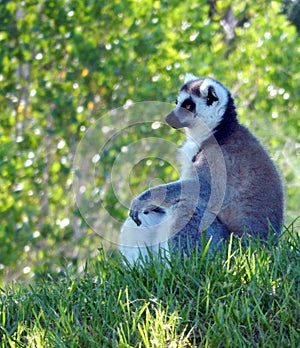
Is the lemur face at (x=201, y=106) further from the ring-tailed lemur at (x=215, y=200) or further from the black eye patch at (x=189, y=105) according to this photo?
the ring-tailed lemur at (x=215, y=200)

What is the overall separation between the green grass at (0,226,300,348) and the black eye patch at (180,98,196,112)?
109 centimetres

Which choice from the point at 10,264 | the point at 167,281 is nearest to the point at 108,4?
the point at 10,264

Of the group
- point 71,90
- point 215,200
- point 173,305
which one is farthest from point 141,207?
point 71,90

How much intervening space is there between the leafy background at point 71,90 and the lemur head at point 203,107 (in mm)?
4276

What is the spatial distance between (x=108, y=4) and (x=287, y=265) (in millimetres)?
6569

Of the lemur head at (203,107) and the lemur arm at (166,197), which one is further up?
the lemur head at (203,107)

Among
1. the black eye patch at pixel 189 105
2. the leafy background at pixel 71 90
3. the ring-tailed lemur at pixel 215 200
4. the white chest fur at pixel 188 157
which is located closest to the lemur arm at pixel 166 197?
the ring-tailed lemur at pixel 215 200

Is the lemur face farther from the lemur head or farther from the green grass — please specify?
the green grass

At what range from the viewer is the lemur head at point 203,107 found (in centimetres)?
516

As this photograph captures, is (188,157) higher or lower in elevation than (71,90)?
lower

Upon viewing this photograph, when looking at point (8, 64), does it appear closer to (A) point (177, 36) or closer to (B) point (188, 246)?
(A) point (177, 36)

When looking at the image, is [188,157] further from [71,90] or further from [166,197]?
[71,90]

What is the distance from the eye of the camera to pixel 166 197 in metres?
4.84

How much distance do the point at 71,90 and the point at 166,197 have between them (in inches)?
210
